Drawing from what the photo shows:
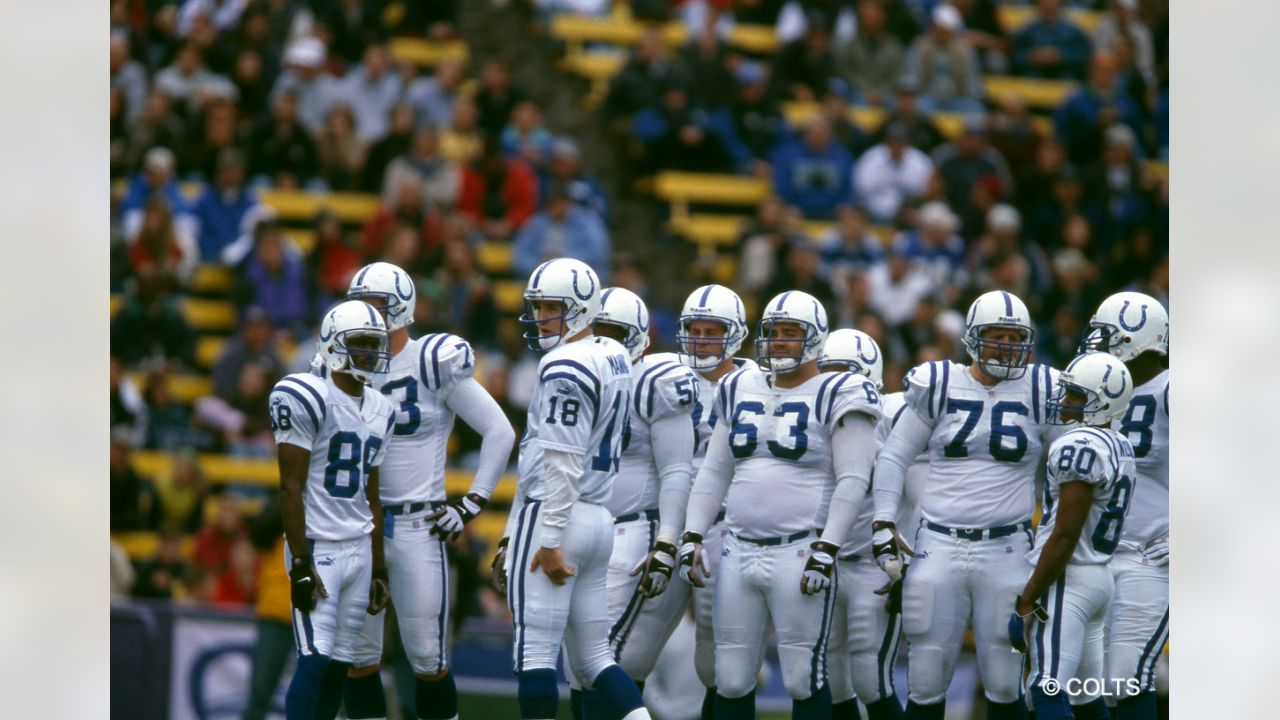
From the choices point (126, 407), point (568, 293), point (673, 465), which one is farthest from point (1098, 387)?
point (126, 407)

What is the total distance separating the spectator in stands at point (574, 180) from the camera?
11422 millimetres

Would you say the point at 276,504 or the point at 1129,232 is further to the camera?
the point at 1129,232

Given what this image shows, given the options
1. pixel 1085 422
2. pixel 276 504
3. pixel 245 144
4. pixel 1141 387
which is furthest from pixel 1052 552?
pixel 245 144

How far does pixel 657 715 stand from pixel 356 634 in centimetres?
186

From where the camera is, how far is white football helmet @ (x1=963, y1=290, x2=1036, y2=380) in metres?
6.37

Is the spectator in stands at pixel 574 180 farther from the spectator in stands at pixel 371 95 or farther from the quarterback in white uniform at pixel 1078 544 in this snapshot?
the quarterback in white uniform at pixel 1078 544

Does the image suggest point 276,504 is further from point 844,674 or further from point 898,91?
point 898,91

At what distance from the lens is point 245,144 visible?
37.3ft

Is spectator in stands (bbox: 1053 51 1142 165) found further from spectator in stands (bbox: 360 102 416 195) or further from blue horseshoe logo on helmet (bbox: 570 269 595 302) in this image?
blue horseshoe logo on helmet (bbox: 570 269 595 302)

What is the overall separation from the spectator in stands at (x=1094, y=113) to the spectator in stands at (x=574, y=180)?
3.13m

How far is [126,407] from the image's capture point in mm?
10469

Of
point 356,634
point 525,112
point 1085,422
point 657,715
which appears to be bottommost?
point 657,715

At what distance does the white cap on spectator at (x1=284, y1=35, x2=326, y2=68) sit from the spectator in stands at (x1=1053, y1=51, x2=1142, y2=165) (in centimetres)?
490

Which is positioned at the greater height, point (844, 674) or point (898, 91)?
point (898, 91)
